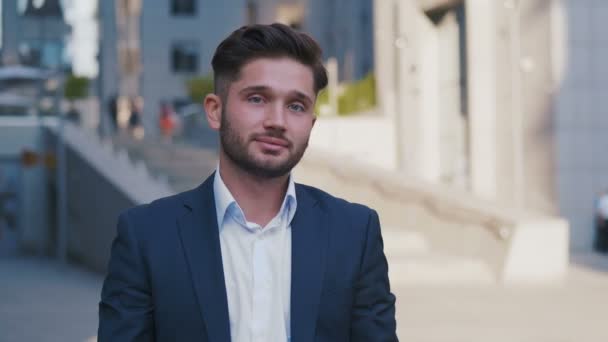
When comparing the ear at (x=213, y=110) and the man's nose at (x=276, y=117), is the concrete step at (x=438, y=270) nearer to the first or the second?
the ear at (x=213, y=110)

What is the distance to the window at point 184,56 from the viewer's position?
53562 mm

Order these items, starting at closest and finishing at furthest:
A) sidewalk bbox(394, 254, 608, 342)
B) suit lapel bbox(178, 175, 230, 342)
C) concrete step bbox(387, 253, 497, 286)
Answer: suit lapel bbox(178, 175, 230, 342)
sidewalk bbox(394, 254, 608, 342)
concrete step bbox(387, 253, 497, 286)

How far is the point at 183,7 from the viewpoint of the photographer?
53.8 metres

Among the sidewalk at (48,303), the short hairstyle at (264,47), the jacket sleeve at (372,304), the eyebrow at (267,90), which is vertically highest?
the short hairstyle at (264,47)

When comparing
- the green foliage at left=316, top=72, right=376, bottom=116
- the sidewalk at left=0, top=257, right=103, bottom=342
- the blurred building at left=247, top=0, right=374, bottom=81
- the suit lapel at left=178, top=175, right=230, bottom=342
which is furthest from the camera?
the blurred building at left=247, top=0, right=374, bottom=81

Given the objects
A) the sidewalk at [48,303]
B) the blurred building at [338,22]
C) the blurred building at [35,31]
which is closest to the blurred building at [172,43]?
the blurred building at [338,22]

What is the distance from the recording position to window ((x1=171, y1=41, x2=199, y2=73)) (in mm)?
53562

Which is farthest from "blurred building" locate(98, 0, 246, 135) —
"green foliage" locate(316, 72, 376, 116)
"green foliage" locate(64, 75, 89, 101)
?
"green foliage" locate(316, 72, 376, 116)

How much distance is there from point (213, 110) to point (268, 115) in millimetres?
213

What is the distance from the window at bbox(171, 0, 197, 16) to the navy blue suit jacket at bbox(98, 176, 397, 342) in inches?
2045

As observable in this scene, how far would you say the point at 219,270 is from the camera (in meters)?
2.57

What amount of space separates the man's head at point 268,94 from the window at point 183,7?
5198 cm

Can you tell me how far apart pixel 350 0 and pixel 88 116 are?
17.4 m

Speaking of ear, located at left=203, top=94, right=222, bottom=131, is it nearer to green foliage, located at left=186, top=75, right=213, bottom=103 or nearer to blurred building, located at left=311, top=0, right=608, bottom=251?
blurred building, located at left=311, top=0, right=608, bottom=251
